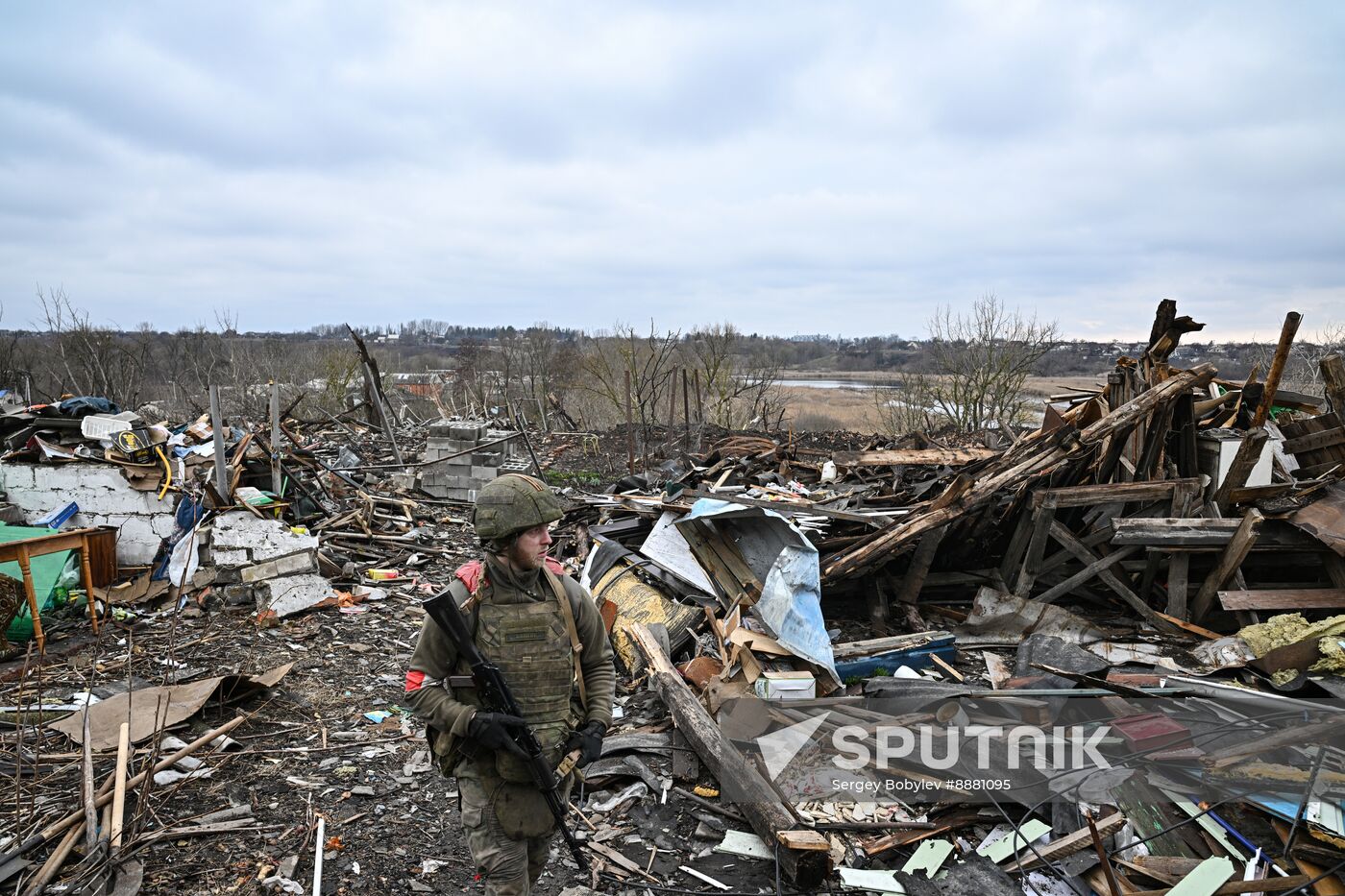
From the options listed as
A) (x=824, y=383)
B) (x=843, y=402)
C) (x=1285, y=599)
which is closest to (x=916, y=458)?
(x=1285, y=599)

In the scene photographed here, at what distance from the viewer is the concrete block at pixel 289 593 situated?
7.52 meters

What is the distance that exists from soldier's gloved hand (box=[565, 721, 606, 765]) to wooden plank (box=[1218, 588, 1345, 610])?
601 centimetres

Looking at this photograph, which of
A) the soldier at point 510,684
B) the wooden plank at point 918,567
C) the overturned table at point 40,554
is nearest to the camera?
the soldier at point 510,684

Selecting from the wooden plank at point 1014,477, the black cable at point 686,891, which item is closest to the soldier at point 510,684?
the black cable at point 686,891

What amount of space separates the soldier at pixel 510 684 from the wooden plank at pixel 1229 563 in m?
6.17

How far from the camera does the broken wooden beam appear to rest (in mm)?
3754

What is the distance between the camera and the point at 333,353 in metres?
30.1

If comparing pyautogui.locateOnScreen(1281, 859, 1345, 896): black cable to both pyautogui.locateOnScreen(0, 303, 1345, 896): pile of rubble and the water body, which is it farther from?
the water body

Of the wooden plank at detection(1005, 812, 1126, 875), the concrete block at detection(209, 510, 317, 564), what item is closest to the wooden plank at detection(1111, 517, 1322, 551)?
the wooden plank at detection(1005, 812, 1126, 875)

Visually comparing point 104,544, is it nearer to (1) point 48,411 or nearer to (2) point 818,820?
(1) point 48,411

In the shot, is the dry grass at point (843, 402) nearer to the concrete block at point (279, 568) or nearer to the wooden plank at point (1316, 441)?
the wooden plank at point (1316, 441)

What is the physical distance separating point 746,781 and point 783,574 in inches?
85.6

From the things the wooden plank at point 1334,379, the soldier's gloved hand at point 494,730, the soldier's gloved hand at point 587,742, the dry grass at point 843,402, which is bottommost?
the dry grass at point 843,402

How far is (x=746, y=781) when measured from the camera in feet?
14.2
